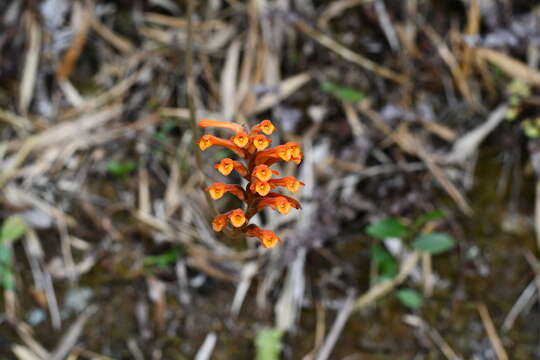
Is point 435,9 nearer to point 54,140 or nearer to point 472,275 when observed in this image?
point 472,275

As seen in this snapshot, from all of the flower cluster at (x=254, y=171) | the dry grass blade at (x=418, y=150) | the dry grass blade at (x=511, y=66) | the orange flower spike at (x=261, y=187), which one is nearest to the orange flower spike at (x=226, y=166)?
the flower cluster at (x=254, y=171)

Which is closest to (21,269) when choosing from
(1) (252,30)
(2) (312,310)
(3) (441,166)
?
(2) (312,310)

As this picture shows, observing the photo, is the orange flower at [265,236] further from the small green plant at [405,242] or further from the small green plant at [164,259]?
the small green plant at [164,259]

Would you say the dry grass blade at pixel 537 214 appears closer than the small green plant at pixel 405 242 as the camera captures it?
No

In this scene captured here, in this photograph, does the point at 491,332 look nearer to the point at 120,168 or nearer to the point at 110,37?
the point at 120,168

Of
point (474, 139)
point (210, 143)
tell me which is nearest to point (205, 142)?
point (210, 143)

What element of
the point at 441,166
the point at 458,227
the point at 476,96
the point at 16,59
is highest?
the point at 16,59
